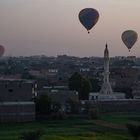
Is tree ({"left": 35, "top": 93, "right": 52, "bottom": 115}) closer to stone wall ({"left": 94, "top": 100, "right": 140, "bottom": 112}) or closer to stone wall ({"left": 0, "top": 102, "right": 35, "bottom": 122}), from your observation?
stone wall ({"left": 0, "top": 102, "right": 35, "bottom": 122})

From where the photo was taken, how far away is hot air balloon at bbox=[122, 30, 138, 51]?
139 ft

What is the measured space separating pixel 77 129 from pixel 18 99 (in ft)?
32.9

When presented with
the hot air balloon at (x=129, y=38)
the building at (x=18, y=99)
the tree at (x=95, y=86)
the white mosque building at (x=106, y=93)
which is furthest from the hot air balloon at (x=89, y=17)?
the tree at (x=95, y=86)

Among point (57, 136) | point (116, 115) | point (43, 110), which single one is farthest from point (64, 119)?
point (57, 136)

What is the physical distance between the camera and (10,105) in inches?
1393

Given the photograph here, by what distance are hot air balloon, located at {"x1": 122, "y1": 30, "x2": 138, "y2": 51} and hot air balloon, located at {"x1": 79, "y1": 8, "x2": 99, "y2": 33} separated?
16.9ft

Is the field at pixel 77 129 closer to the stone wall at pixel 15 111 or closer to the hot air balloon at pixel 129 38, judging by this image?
the stone wall at pixel 15 111

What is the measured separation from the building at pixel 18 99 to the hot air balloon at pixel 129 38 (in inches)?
292

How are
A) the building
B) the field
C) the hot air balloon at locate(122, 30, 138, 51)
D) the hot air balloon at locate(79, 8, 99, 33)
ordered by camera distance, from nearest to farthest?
the field, the building, the hot air balloon at locate(79, 8, 99, 33), the hot air balloon at locate(122, 30, 138, 51)

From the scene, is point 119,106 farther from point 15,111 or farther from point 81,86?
point 15,111

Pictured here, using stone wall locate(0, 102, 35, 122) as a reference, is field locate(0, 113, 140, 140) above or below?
below

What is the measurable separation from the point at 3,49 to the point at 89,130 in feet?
82.8

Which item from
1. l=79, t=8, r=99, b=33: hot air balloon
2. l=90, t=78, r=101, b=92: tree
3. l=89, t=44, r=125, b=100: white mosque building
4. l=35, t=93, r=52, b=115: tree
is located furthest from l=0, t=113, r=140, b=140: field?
l=90, t=78, r=101, b=92: tree

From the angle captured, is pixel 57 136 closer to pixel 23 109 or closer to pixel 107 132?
pixel 107 132
